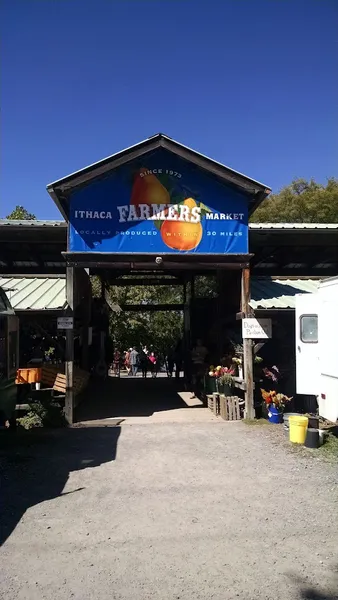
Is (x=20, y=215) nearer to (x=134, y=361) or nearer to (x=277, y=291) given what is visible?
(x=134, y=361)

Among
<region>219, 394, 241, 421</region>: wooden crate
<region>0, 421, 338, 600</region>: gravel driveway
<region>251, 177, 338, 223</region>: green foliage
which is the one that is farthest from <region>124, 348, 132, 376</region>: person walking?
<region>0, 421, 338, 600</region>: gravel driveway

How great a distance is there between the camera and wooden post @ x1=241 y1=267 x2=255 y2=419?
10984mm

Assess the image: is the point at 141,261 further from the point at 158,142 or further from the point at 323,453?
the point at 323,453

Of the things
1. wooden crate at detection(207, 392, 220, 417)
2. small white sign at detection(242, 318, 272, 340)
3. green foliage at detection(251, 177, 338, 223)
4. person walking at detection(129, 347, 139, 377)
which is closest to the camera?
small white sign at detection(242, 318, 272, 340)

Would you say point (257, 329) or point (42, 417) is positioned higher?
point (257, 329)

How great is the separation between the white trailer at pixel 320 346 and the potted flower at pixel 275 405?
1548 mm

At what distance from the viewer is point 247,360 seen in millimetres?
11172

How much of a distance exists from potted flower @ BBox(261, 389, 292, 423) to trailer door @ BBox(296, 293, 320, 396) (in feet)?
4.53

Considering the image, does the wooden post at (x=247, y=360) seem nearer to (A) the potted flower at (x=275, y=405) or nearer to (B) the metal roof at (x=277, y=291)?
(B) the metal roof at (x=277, y=291)

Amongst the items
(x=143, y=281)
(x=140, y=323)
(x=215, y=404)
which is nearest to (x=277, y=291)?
(x=215, y=404)

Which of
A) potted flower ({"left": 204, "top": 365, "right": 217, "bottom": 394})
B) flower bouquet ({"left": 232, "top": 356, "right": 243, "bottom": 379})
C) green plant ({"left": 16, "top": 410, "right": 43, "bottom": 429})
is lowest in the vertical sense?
green plant ({"left": 16, "top": 410, "right": 43, "bottom": 429})

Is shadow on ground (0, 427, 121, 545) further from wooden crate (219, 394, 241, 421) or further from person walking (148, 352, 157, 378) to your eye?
person walking (148, 352, 157, 378)

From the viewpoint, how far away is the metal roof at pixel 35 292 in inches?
414

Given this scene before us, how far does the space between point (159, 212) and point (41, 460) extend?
6124mm
